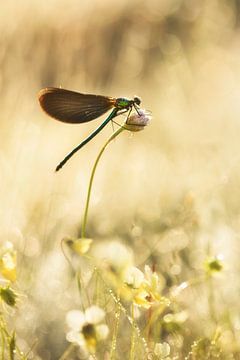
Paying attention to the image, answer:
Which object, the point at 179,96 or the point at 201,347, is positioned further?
the point at 179,96

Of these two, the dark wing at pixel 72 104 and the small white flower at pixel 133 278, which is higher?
the dark wing at pixel 72 104

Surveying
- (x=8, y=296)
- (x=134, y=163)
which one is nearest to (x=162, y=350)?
(x=8, y=296)

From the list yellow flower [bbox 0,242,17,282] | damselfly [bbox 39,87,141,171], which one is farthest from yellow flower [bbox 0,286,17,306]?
damselfly [bbox 39,87,141,171]

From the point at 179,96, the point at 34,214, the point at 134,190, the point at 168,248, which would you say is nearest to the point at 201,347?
the point at 168,248

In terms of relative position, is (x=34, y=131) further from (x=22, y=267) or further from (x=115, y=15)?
(x=115, y=15)

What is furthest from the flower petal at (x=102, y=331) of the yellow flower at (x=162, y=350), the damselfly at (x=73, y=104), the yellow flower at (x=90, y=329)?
the damselfly at (x=73, y=104)

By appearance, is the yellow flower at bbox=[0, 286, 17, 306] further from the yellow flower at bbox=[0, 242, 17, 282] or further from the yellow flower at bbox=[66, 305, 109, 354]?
the yellow flower at bbox=[66, 305, 109, 354]

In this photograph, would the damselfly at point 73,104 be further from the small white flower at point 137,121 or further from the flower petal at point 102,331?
the flower petal at point 102,331
